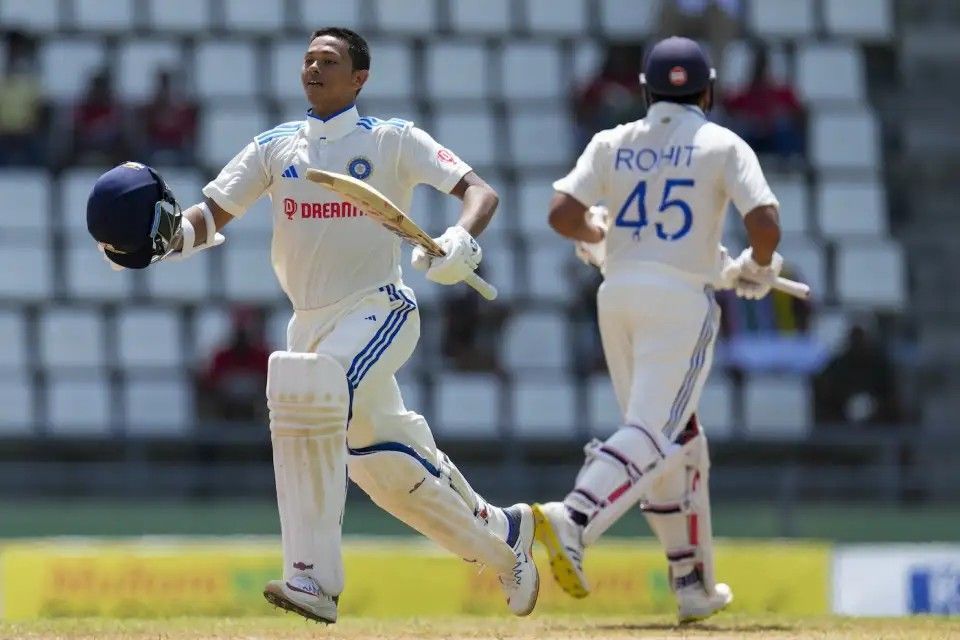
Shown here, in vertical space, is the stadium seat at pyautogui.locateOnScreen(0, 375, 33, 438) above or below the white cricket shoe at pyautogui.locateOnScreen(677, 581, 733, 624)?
above

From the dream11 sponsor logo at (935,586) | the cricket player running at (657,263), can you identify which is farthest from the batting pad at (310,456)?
the dream11 sponsor logo at (935,586)

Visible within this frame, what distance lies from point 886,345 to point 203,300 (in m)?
4.90

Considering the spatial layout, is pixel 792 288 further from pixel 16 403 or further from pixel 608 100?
pixel 608 100

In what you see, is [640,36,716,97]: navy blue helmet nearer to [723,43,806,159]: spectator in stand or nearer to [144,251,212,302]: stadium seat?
[144,251,212,302]: stadium seat

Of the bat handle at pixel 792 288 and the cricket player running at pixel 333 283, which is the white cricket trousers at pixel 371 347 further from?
the bat handle at pixel 792 288

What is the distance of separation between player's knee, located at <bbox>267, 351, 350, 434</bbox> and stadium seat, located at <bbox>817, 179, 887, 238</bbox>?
9719mm

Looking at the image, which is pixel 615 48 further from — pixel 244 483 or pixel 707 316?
pixel 707 316

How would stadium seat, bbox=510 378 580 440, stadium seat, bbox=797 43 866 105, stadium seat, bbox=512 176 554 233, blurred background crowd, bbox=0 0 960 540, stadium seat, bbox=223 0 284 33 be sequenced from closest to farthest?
1. blurred background crowd, bbox=0 0 960 540
2. stadium seat, bbox=510 378 580 440
3. stadium seat, bbox=512 176 554 233
4. stadium seat, bbox=223 0 284 33
5. stadium seat, bbox=797 43 866 105

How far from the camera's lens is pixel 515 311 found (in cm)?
1484

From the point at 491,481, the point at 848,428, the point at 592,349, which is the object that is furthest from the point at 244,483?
the point at 848,428

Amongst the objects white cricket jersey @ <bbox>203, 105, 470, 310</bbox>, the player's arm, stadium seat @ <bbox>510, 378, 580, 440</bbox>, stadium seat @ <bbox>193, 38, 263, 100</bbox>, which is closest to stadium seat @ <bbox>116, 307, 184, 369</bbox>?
stadium seat @ <bbox>193, 38, 263, 100</bbox>

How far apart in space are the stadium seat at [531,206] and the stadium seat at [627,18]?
1.85 meters

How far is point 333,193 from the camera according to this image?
7004 millimetres

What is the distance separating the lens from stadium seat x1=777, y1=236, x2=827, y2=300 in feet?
49.6
